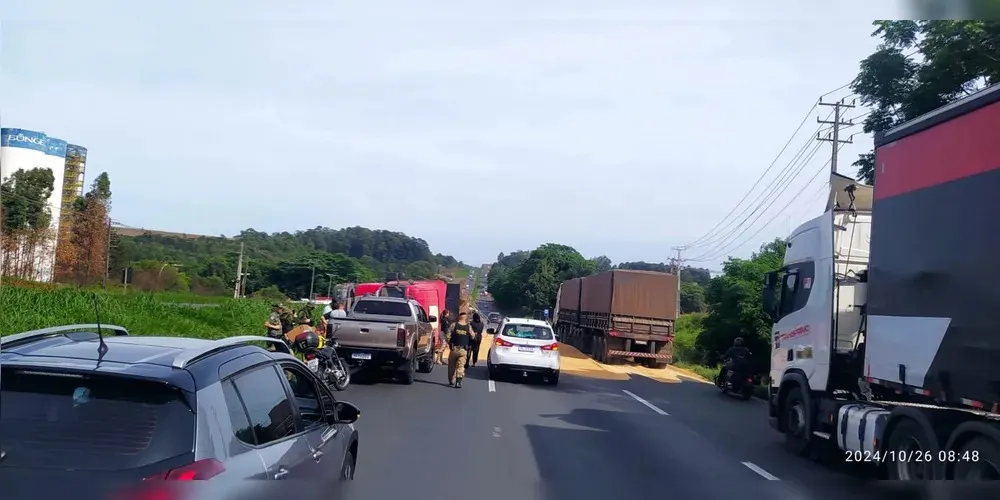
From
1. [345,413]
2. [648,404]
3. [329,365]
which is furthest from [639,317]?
[345,413]

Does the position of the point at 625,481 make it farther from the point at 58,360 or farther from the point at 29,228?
the point at 29,228

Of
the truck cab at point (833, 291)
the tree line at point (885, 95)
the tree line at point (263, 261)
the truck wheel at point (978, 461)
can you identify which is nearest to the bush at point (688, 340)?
the tree line at point (885, 95)

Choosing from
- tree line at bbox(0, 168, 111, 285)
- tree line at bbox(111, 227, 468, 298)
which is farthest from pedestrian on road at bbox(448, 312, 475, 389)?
tree line at bbox(0, 168, 111, 285)

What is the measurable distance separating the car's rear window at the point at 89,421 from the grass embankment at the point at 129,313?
10.3m

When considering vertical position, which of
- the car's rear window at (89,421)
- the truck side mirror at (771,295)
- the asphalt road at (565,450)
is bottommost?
the asphalt road at (565,450)

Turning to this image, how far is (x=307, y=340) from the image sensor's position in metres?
13.6

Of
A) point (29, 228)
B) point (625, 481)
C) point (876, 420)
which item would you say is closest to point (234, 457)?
point (625, 481)

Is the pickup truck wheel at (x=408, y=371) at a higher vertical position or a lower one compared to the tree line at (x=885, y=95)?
lower

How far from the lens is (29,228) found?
118ft

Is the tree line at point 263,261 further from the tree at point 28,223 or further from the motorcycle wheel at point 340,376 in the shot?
the motorcycle wheel at point 340,376

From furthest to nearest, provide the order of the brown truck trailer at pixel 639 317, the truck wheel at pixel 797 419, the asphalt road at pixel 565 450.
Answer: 1. the brown truck trailer at pixel 639 317
2. the truck wheel at pixel 797 419
3. the asphalt road at pixel 565 450

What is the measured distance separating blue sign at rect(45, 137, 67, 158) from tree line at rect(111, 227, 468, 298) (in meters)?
5.66

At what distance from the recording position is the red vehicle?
26.7 meters

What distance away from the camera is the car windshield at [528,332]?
730 inches
